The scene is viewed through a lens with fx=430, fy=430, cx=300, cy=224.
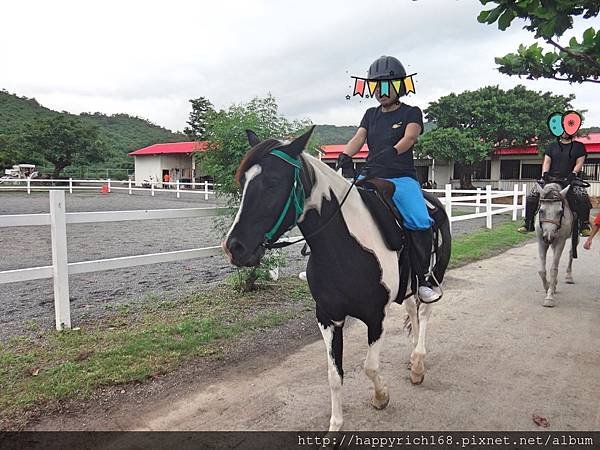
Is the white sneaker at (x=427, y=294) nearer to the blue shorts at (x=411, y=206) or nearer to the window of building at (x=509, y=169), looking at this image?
the blue shorts at (x=411, y=206)

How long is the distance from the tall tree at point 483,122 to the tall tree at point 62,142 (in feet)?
113

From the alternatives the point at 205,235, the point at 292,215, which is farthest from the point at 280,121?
the point at 205,235

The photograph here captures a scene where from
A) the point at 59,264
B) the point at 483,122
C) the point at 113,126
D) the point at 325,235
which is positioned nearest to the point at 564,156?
the point at 325,235

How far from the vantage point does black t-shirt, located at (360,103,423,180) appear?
3.38 meters

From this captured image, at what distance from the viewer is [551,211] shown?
6.12 m

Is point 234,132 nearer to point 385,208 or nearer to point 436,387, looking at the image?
point 385,208

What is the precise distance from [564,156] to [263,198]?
608 centimetres

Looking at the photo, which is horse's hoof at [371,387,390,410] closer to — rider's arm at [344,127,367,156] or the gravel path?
rider's arm at [344,127,367,156]

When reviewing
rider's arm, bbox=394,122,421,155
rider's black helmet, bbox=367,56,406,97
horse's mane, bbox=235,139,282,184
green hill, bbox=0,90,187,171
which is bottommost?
horse's mane, bbox=235,139,282,184

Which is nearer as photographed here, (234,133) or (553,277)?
(234,133)

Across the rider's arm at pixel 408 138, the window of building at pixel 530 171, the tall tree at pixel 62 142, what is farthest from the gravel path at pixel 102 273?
the tall tree at pixel 62 142

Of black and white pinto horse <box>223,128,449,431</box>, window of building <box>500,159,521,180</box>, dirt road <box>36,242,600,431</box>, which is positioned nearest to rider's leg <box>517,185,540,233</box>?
dirt road <box>36,242,600,431</box>

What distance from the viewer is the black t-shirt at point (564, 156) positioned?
657 centimetres

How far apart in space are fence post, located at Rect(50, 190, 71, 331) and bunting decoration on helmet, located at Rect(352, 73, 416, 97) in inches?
134
